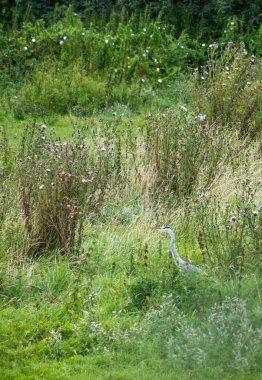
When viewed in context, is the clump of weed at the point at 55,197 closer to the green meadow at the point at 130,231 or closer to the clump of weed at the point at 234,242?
the green meadow at the point at 130,231

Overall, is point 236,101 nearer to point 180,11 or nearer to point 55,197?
point 55,197

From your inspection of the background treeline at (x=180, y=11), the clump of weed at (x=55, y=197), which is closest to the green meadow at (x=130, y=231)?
the clump of weed at (x=55, y=197)

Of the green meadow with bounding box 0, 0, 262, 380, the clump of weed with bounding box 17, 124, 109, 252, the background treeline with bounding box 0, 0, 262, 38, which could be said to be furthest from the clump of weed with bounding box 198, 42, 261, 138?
the background treeline with bounding box 0, 0, 262, 38

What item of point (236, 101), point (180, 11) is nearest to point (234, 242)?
point (236, 101)

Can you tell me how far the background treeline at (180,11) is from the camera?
16.2 metres

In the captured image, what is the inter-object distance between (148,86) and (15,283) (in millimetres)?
7429

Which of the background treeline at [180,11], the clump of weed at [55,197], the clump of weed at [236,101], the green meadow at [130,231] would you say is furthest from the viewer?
the background treeline at [180,11]

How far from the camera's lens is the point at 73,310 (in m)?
6.51

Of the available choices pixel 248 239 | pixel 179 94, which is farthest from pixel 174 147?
pixel 179 94

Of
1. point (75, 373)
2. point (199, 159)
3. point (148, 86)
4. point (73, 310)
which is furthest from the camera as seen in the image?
point (148, 86)

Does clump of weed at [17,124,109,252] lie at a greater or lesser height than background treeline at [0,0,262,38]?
lesser

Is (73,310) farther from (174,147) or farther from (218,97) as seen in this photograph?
(218,97)

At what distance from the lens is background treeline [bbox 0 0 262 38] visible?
16.2 m

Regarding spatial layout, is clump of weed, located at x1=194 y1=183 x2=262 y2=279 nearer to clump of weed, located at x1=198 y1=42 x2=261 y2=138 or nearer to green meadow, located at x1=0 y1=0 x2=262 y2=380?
green meadow, located at x1=0 y1=0 x2=262 y2=380
